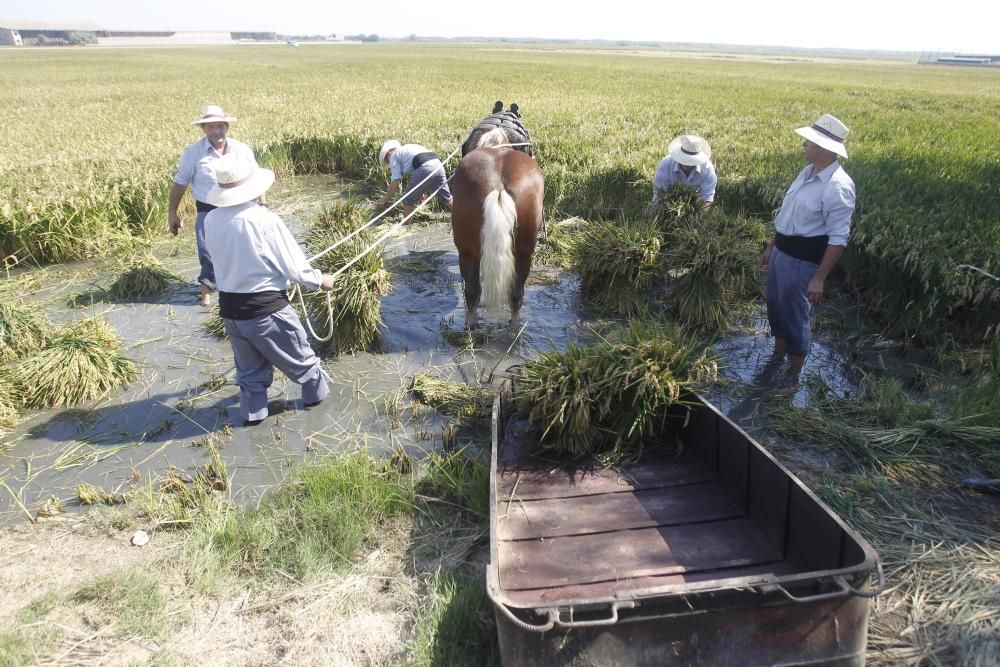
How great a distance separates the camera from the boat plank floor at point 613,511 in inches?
132

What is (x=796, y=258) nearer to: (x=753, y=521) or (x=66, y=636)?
(x=753, y=521)

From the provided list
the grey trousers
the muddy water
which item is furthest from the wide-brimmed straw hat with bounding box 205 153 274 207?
the muddy water

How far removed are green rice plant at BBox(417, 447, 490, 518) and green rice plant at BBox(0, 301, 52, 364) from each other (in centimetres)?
373

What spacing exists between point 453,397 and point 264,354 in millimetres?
1465

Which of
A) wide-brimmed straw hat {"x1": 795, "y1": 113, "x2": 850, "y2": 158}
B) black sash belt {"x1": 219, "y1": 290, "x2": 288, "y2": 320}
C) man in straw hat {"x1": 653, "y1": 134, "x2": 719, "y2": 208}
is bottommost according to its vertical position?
black sash belt {"x1": 219, "y1": 290, "x2": 288, "y2": 320}

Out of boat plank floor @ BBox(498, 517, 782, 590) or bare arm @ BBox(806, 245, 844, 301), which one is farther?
bare arm @ BBox(806, 245, 844, 301)

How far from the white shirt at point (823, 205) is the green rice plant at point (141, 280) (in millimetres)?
6536

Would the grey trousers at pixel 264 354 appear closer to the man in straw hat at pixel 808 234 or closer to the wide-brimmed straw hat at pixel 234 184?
the wide-brimmed straw hat at pixel 234 184

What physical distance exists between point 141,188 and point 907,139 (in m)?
13.0

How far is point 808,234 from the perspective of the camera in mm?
4566

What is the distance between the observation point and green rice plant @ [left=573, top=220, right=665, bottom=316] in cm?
617

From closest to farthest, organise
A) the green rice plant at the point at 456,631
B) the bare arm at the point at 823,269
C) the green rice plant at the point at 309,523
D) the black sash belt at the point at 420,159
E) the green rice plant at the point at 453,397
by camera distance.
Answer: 1. the green rice plant at the point at 456,631
2. the green rice plant at the point at 309,523
3. the bare arm at the point at 823,269
4. the green rice plant at the point at 453,397
5. the black sash belt at the point at 420,159

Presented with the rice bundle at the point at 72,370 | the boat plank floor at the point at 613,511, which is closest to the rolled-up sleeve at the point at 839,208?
the boat plank floor at the point at 613,511

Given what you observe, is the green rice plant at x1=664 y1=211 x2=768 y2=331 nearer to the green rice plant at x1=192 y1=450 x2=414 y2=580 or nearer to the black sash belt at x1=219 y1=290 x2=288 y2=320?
the green rice plant at x1=192 y1=450 x2=414 y2=580
